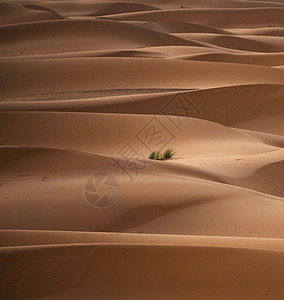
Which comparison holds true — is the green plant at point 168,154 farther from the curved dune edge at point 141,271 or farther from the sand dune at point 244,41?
the sand dune at point 244,41

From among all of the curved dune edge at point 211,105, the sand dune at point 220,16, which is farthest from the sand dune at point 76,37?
the sand dune at point 220,16

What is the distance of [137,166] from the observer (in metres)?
6.88

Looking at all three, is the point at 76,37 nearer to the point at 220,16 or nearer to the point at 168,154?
the point at 220,16

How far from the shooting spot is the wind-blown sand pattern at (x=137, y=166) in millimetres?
3818

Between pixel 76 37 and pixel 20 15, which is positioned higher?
pixel 20 15

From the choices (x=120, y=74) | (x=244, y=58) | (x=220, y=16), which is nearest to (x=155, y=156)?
(x=120, y=74)

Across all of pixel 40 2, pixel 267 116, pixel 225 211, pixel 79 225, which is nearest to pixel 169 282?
pixel 79 225

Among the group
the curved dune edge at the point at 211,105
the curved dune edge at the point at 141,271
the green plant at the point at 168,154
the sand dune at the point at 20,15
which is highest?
the curved dune edge at the point at 141,271

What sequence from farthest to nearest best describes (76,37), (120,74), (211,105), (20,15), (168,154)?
(20,15), (76,37), (120,74), (211,105), (168,154)

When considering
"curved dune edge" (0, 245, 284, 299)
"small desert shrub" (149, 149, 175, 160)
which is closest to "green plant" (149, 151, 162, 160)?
"small desert shrub" (149, 149, 175, 160)

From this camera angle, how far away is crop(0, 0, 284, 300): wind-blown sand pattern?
12.5ft

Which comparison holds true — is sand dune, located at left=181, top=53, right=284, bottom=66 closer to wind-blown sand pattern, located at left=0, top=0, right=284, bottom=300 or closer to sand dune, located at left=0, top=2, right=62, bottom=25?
wind-blown sand pattern, located at left=0, top=0, right=284, bottom=300

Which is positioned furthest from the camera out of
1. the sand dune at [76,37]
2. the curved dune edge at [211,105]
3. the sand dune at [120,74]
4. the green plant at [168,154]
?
the sand dune at [76,37]

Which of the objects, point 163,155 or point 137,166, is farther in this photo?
point 163,155
